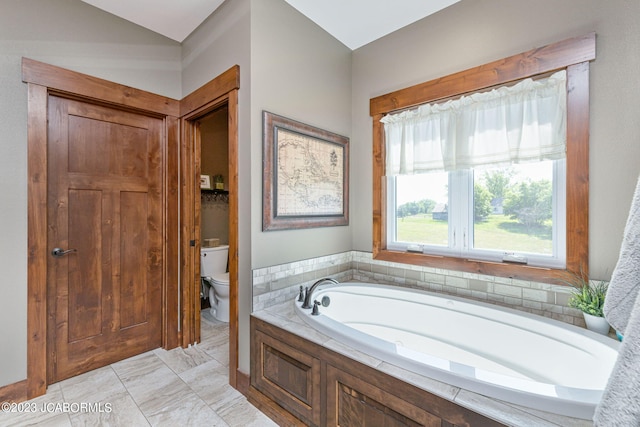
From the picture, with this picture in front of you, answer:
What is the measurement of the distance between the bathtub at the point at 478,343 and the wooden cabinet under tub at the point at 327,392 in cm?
10

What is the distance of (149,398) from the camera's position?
1.88 metres

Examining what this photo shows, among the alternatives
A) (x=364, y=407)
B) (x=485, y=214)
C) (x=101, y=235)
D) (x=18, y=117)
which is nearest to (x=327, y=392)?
(x=364, y=407)

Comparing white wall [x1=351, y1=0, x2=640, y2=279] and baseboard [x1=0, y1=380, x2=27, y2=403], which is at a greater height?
white wall [x1=351, y1=0, x2=640, y2=279]

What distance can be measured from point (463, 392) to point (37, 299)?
2.54 m

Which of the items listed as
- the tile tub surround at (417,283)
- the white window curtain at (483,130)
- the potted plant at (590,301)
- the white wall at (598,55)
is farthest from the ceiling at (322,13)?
the potted plant at (590,301)

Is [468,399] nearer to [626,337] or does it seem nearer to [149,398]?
[626,337]

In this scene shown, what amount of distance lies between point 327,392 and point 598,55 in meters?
2.35

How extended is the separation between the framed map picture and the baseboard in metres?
1.84

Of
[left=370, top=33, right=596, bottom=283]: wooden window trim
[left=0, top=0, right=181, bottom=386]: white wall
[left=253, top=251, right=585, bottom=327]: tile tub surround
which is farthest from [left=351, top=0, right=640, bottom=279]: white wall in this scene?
[left=0, top=0, right=181, bottom=386]: white wall

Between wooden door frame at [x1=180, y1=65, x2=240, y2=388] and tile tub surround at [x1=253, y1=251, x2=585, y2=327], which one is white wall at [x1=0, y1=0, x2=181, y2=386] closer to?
wooden door frame at [x1=180, y1=65, x2=240, y2=388]

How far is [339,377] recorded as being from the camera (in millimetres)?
1351

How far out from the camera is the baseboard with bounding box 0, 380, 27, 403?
1773 mm

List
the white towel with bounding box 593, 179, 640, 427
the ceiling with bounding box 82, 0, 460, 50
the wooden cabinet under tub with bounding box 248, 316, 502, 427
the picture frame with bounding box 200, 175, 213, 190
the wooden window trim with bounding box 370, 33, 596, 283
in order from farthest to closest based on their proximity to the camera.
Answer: the picture frame with bounding box 200, 175, 213, 190 < the ceiling with bounding box 82, 0, 460, 50 < the wooden window trim with bounding box 370, 33, 596, 283 < the wooden cabinet under tub with bounding box 248, 316, 502, 427 < the white towel with bounding box 593, 179, 640, 427

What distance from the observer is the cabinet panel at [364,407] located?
110 cm
